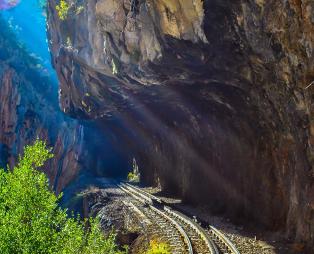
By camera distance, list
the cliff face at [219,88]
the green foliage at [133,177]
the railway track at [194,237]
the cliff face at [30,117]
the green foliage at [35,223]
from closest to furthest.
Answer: the green foliage at [35,223] → the cliff face at [219,88] → the railway track at [194,237] → the cliff face at [30,117] → the green foliage at [133,177]

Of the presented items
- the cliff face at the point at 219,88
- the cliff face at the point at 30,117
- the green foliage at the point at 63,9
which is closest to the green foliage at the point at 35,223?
the cliff face at the point at 219,88

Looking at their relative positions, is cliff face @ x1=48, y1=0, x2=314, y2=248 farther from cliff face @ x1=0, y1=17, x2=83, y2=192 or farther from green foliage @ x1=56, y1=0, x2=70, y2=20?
cliff face @ x1=0, y1=17, x2=83, y2=192

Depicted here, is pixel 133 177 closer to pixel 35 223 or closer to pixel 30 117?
pixel 30 117

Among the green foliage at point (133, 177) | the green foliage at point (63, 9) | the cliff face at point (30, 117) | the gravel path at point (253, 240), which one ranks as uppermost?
the green foliage at point (63, 9)

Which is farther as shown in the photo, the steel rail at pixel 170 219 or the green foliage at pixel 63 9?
the green foliage at pixel 63 9

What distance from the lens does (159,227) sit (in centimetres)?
1820

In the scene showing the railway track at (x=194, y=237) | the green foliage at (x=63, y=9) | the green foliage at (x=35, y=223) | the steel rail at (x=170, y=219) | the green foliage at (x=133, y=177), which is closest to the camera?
the green foliage at (x=35, y=223)

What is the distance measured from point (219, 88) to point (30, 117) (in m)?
36.4

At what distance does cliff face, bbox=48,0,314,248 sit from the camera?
13.7 meters

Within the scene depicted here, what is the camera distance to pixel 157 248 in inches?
561

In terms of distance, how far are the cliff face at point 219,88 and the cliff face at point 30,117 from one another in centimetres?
1689

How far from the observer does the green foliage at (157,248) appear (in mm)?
13797

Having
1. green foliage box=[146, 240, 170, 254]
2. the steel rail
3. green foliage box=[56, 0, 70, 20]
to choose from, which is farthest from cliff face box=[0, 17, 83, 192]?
green foliage box=[146, 240, 170, 254]

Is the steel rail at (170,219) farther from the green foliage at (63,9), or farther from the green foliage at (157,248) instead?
the green foliage at (63,9)
